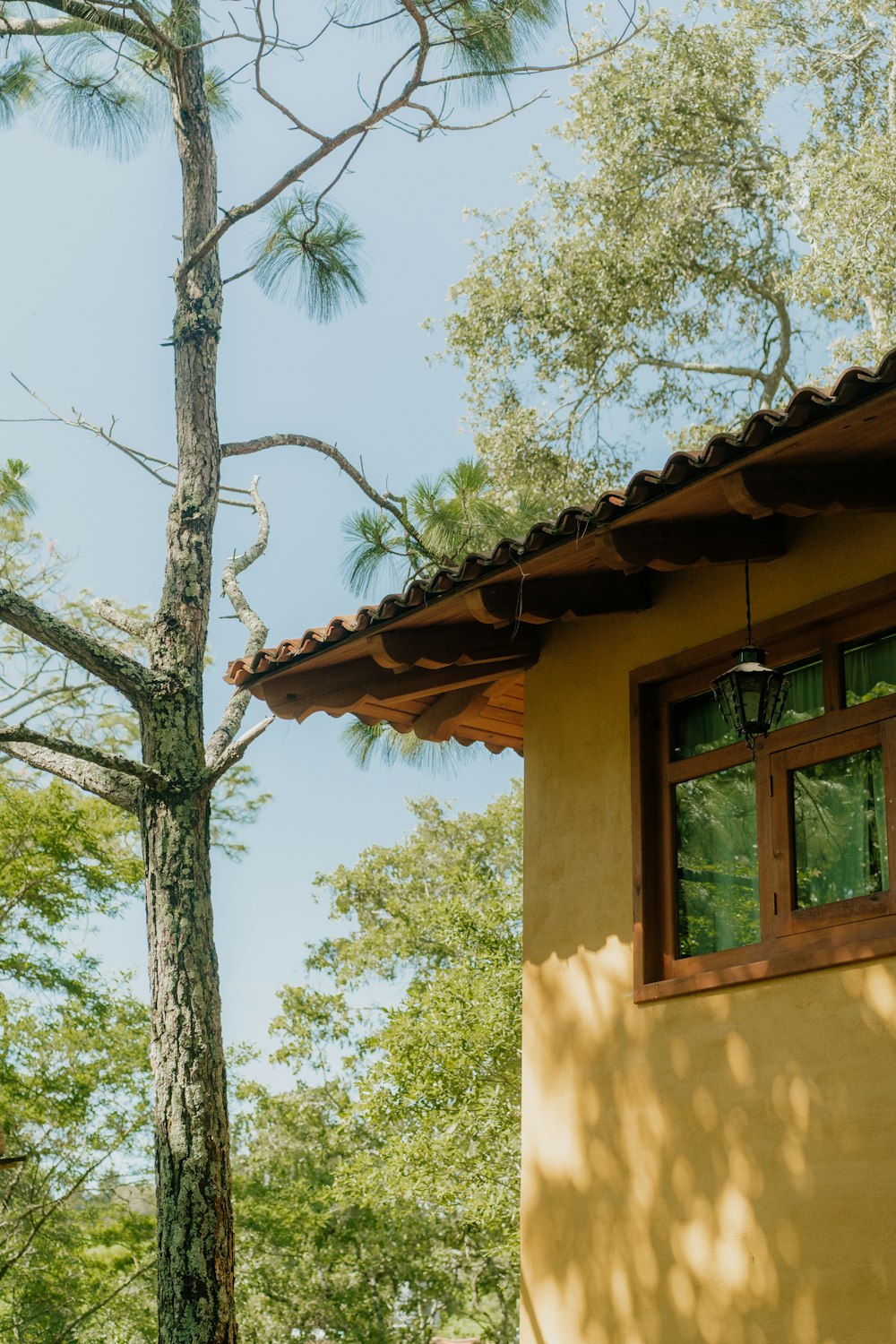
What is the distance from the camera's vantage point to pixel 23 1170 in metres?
15.4

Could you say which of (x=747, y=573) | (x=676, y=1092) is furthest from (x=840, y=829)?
(x=676, y=1092)

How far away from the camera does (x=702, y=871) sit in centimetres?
452

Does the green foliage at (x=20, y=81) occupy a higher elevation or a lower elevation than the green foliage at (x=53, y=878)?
higher

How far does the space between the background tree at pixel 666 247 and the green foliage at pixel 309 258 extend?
7.41 metres

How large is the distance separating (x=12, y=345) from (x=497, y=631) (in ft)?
108

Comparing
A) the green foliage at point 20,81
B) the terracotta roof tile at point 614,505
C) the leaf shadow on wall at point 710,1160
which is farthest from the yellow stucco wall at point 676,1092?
the green foliage at point 20,81

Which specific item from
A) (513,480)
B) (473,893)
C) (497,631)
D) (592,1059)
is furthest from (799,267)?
(592,1059)

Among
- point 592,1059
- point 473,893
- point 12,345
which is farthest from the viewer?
point 12,345

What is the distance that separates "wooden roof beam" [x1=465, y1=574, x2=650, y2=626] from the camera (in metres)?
4.59

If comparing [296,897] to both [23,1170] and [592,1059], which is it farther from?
[592,1059]

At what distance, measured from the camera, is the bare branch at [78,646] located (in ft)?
21.4

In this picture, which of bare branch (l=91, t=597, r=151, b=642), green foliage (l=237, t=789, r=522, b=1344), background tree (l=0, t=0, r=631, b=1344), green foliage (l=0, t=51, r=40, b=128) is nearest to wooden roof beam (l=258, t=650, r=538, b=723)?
background tree (l=0, t=0, r=631, b=1344)

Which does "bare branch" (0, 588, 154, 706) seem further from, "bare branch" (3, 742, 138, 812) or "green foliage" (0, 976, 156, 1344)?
"green foliage" (0, 976, 156, 1344)

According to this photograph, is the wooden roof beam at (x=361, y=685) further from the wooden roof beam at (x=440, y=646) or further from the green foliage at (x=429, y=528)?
the green foliage at (x=429, y=528)
